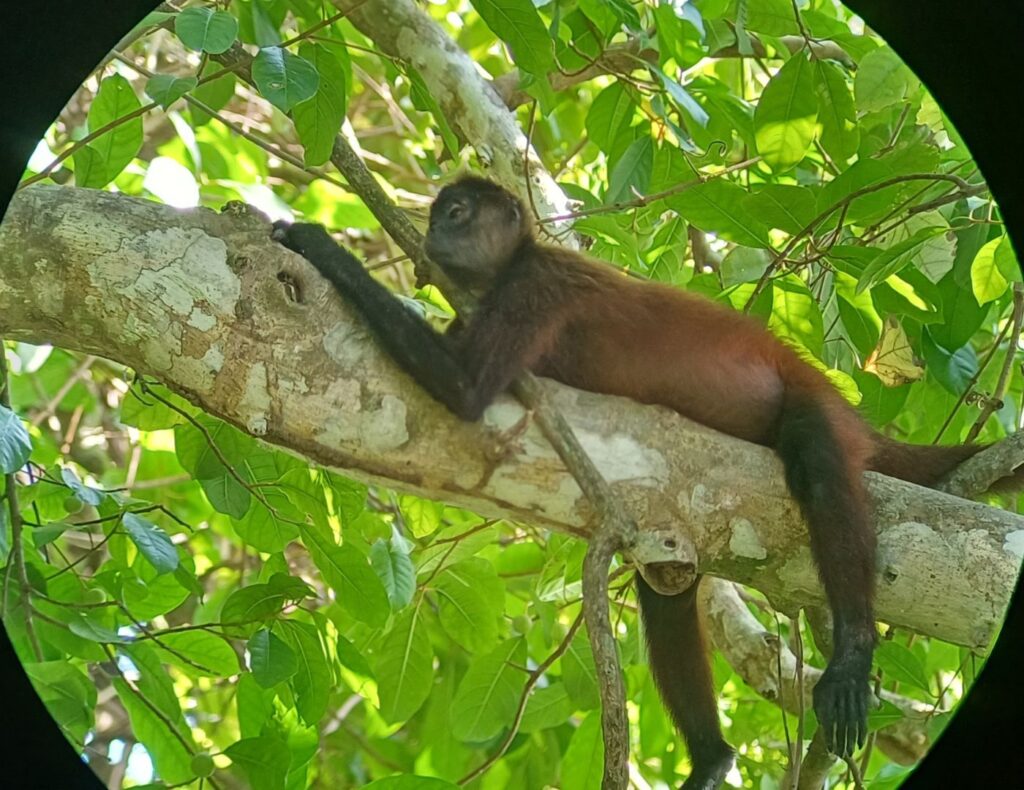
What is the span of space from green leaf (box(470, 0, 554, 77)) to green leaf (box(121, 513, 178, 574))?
6.12 ft

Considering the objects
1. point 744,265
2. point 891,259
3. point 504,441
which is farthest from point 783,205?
point 504,441

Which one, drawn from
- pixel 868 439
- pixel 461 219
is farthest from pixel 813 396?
pixel 461 219

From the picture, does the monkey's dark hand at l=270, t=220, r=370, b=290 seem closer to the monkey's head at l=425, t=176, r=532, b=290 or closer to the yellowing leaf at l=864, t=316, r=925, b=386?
the monkey's head at l=425, t=176, r=532, b=290

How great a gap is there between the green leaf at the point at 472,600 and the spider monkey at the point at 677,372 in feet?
1.94

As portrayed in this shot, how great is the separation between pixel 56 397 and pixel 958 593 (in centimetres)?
450

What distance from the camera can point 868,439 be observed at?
375cm

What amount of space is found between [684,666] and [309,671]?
1268 millimetres

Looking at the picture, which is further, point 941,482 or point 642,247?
point 642,247

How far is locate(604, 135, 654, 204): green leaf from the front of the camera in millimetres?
4219

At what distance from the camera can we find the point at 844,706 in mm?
3277

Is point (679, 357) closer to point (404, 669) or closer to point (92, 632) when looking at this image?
point (404, 669)

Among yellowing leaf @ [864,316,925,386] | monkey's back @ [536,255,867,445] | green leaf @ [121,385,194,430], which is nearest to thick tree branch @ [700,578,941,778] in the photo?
monkey's back @ [536,255,867,445]

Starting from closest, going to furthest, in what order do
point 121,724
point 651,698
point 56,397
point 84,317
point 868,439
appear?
point 84,317 < point 868,439 < point 651,698 < point 56,397 < point 121,724

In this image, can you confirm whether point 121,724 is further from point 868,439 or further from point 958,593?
point 958,593
